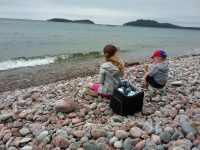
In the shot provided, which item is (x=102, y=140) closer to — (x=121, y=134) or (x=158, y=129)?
(x=121, y=134)

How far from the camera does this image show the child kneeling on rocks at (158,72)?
7730 mm

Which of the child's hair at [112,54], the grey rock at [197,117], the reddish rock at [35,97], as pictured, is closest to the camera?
the grey rock at [197,117]

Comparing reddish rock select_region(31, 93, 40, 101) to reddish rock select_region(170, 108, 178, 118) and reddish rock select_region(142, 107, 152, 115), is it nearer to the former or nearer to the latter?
reddish rock select_region(142, 107, 152, 115)

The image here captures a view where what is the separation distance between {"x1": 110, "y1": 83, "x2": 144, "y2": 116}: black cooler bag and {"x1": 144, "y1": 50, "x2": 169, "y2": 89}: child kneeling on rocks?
1.21 meters

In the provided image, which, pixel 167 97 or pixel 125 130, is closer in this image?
pixel 125 130

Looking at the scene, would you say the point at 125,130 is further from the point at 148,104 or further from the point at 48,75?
the point at 48,75

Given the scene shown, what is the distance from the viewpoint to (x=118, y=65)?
292 inches

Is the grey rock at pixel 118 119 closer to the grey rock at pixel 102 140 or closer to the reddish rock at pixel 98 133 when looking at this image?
the reddish rock at pixel 98 133

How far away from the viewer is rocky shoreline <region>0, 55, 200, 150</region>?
17.6 ft

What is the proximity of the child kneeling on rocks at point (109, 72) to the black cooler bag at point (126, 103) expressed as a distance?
0.70m

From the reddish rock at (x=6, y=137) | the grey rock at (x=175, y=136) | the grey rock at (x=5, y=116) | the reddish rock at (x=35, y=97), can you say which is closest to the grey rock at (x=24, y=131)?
the reddish rock at (x=6, y=137)

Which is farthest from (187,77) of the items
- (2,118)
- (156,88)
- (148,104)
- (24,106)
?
(2,118)

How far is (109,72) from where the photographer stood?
287 inches

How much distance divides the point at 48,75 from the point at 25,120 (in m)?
9.08
